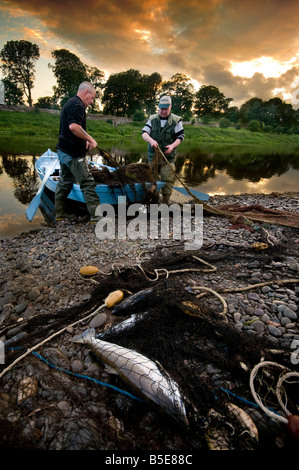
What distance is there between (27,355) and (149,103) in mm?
90187

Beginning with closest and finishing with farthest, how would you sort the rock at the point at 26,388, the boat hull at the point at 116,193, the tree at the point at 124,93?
the rock at the point at 26,388 → the boat hull at the point at 116,193 → the tree at the point at 124,93

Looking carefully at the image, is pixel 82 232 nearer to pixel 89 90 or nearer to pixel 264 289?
pixel 89 90

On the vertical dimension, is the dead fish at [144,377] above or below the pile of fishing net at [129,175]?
below

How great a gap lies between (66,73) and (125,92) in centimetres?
1803

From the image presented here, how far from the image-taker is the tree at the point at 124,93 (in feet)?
229

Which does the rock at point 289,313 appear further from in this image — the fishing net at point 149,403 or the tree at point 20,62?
the tree at point 20,62

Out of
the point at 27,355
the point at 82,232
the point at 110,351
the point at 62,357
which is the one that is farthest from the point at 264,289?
the point at 82,232

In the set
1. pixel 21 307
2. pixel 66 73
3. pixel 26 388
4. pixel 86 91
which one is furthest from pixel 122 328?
pixel 66 73

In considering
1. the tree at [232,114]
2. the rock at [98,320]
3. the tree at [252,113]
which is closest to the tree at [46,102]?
the tree at [232,114]

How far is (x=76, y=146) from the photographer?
6.20 metres

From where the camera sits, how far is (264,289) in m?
3.59

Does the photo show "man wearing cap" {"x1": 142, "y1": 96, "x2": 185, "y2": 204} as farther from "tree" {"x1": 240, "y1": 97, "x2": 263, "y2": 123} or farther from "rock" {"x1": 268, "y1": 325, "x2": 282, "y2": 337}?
"tree" {"x1": 240, "y1": 97, "x2": 263, "y2": 123}
